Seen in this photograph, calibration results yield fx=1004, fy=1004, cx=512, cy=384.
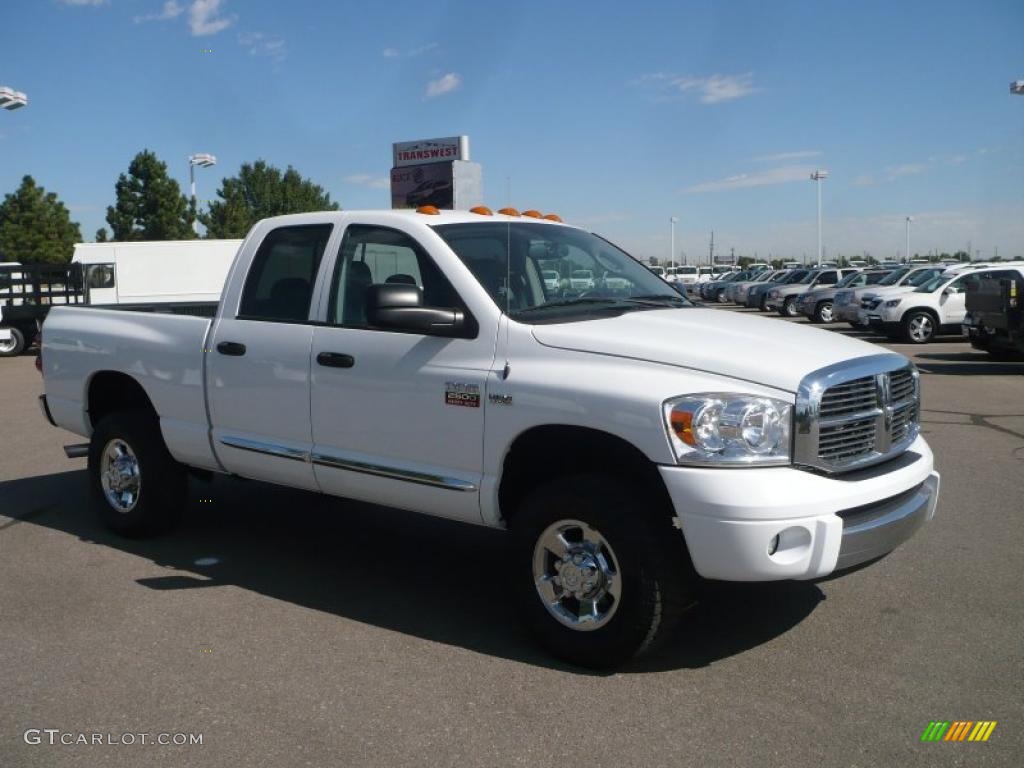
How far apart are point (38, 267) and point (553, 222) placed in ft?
64.0

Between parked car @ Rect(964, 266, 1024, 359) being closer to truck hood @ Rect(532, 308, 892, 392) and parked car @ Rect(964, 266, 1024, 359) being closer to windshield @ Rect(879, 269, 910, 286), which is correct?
windshield @ Rect(879, 269, 910, 286)

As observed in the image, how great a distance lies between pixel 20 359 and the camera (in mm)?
21938

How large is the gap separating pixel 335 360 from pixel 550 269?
3.90 feet

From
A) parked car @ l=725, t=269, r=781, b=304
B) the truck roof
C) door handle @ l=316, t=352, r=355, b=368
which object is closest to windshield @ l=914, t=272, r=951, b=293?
parked car @ l=725, t=269, r=781, b=304

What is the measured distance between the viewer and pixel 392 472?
4883 mm

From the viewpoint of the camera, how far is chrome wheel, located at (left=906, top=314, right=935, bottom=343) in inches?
849

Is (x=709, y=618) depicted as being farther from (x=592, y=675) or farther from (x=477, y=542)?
(x=477, y=542)

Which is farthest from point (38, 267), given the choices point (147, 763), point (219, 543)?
point (147, 763)

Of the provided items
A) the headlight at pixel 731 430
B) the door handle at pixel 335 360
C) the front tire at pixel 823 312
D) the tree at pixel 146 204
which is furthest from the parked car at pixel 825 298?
the tree at pixel 146 204

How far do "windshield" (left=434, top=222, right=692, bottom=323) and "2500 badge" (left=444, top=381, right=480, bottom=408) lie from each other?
→ 39 centimetres

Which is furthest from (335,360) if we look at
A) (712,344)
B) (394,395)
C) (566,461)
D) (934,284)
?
(934,284)

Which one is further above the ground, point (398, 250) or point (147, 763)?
point (398, 250)

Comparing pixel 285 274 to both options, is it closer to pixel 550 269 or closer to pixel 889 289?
pixel 550 269

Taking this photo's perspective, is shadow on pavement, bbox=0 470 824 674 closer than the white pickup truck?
No
